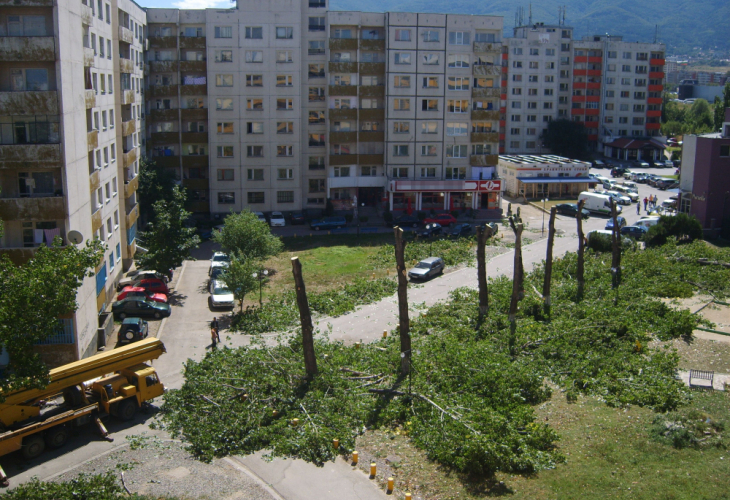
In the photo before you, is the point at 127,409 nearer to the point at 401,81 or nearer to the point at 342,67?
the point at 342,67

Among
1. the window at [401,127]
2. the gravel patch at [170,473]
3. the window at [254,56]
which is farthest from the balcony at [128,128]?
the gravel patch at [170,473]

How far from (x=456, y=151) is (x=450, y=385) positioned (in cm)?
4541

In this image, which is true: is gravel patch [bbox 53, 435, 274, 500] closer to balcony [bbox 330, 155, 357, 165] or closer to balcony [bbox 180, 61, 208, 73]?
balcony [bbox 330, 155, 357, 165]

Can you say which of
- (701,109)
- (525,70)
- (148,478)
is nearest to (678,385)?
(148,478)

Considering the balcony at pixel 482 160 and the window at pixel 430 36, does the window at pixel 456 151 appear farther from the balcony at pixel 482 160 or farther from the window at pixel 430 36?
the window at pixel 430 36

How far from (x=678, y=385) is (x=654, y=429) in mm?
4637

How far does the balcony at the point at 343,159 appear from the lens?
68.9 m

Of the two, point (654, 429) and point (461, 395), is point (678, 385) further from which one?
point (461, 395)

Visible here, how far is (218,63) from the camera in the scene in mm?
65750

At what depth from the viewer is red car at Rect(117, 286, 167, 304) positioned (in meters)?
41.1

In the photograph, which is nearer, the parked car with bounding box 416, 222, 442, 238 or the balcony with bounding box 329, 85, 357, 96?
the parked car with bounding box 416, 222, 442, 238

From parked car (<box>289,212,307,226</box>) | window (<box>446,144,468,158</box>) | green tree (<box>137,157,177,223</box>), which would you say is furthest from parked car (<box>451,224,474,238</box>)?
green tree (<box>137,157,177,223</box>)

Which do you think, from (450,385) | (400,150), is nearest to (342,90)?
(400,150)

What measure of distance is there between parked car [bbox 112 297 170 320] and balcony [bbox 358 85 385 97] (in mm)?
36007
